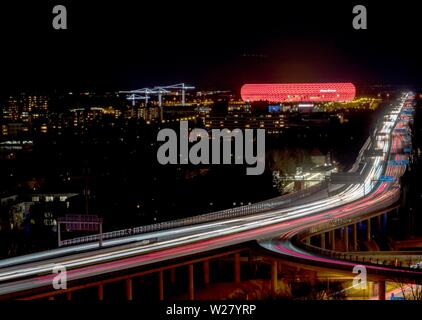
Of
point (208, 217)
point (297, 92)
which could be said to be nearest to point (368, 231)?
point (208, 217)

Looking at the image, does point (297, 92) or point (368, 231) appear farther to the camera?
point (297, 92)

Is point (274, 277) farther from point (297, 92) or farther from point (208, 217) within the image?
point (297, 92)

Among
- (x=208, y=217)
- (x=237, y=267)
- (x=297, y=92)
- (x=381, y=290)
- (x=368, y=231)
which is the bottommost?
(x=368, y=231)

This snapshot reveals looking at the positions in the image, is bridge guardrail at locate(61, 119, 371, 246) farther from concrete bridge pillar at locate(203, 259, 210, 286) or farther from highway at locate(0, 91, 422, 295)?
concrete bridge pillar at locate(203, 259, 210, 286)

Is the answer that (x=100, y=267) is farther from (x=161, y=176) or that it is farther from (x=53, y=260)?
(x=161, y=176)

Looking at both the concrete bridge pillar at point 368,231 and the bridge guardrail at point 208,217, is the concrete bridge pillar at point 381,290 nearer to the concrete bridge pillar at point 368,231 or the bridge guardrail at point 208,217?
the bridge guardrail at point 208,217

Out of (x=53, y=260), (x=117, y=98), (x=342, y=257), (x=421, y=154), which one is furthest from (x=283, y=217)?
(x=117, y=98)

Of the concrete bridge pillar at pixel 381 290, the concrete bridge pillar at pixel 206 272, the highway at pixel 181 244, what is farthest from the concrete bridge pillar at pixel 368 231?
the concrete bridge pillar at pixel 381 290
